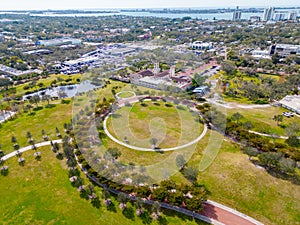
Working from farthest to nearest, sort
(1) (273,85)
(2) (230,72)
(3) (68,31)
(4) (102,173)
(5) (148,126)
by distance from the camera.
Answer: (3) (68,31)
(2) (230,72)
(1) (273,85)
(5) (148,126)
(4) (102,173)

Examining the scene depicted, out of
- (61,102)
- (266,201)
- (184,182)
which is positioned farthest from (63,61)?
(266,201)

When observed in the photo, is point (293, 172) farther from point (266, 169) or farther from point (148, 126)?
point (148, 126)

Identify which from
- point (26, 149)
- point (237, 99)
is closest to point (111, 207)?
point (26, 149)

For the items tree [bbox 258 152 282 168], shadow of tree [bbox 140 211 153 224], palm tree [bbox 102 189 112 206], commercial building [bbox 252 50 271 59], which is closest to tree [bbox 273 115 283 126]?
tree [bbox 258 152 282 168]

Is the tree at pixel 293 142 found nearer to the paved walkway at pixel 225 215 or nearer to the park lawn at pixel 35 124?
the paved walkway at pixel 225 215

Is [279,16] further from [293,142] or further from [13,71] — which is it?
[13,71]

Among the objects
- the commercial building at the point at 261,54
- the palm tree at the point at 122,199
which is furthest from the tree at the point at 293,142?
the commercial building at the point at 261,54
